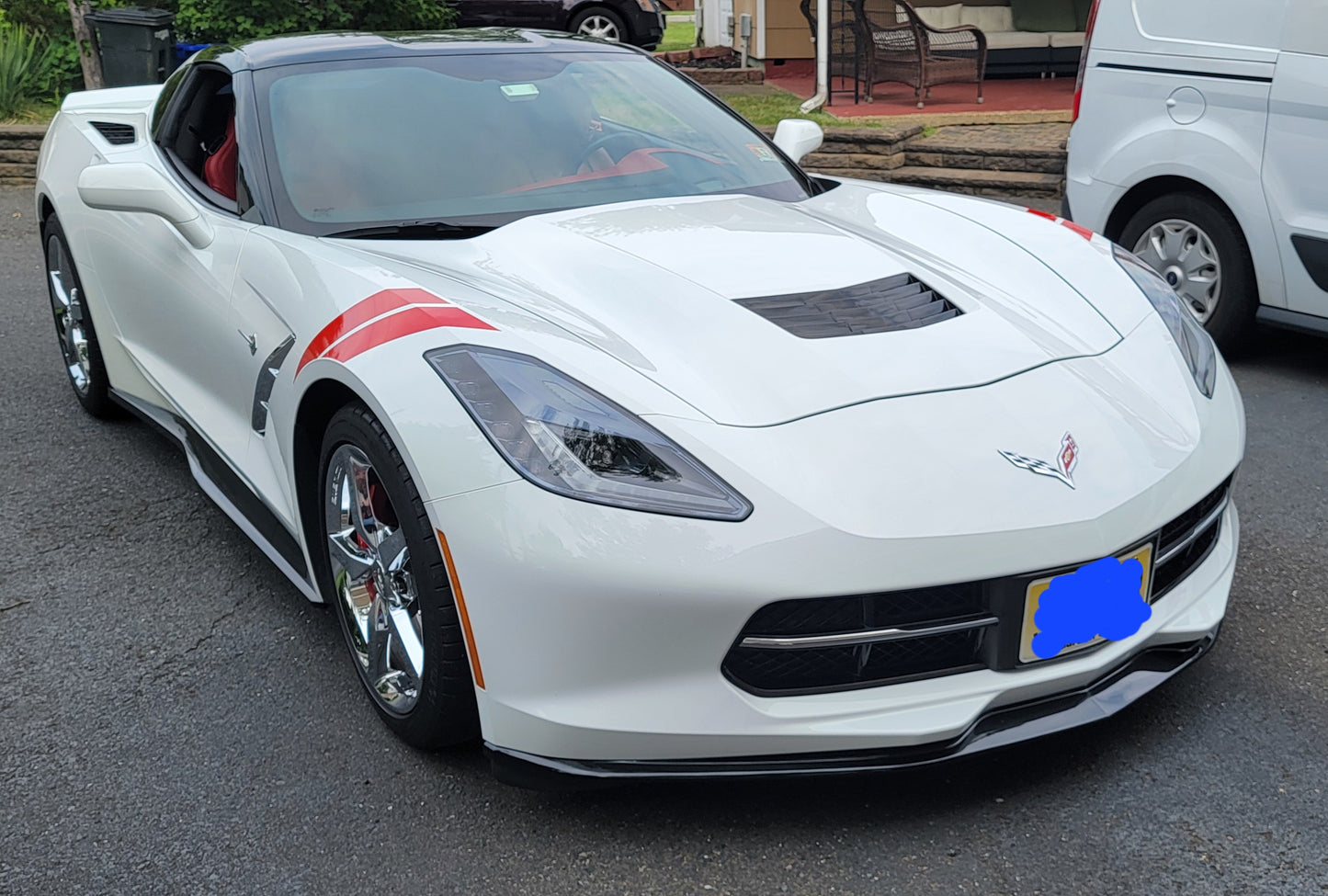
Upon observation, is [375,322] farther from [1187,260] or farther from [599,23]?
[599,23]

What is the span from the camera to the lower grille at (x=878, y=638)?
2035mm

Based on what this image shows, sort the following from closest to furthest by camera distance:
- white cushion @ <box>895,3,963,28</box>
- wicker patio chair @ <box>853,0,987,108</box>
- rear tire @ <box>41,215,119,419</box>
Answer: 1. rear tire @ <box>41,215,119,419</box>
2. wicker patio chair @ <box>853,0,987,108</box>
3. white cushion @ <box>895,3,963,28</box>

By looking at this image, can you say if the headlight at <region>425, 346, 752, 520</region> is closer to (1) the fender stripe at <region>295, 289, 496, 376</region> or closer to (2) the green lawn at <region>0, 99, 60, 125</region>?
(1) the fender stripe at <region>295, 289, 496, 376</region>

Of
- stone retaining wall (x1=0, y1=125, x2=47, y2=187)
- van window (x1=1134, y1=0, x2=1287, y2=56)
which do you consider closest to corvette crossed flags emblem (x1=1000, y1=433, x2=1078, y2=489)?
van window (x1=1134, y1=0, x2=1287, y2=56)

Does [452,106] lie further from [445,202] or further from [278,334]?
[278,334]

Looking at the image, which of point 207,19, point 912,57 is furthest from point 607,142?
point 207,19

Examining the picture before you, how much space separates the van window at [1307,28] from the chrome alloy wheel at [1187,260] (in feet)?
2.37

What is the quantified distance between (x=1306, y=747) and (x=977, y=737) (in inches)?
30.1

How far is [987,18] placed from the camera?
12914 mm

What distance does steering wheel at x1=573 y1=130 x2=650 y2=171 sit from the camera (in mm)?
3303

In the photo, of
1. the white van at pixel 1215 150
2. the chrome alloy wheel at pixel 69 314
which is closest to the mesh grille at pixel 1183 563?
the white van at pixel 1215 150

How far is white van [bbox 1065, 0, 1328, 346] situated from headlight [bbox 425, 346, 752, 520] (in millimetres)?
3362

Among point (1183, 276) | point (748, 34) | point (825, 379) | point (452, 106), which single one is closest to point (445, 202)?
point (452, 106)

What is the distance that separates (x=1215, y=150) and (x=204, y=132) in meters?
3.56
